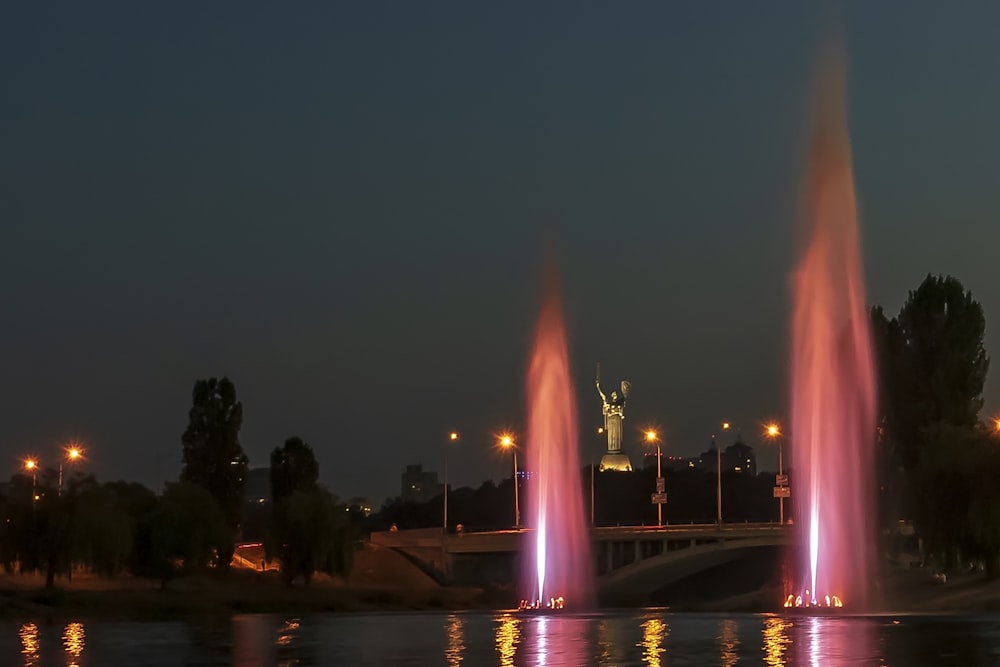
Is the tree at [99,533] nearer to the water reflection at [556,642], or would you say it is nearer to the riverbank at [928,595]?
the water reflection at [556,642]

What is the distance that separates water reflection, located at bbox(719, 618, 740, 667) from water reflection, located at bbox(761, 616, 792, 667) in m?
0.78

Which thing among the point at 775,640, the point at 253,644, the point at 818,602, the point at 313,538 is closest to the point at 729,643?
the point at 775,640

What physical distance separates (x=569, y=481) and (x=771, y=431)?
21.8 meters

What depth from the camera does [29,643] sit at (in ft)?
175

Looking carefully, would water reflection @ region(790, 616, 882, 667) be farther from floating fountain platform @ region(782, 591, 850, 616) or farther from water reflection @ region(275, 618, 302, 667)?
water reflection @ region(275, 618, 302, 667)

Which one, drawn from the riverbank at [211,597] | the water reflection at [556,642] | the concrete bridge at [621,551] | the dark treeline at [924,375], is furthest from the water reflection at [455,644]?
the concrete bridge at [621,551]

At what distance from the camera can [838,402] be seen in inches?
2778

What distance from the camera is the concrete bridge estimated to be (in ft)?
391

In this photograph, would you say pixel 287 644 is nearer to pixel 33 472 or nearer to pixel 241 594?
pixel 33 472

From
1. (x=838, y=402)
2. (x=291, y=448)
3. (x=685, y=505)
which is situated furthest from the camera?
(x=685, y=505)

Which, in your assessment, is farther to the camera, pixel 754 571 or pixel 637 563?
pixel 754 571

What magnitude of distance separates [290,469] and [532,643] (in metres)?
90.7

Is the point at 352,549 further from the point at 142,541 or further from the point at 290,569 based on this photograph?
the point at 142,541

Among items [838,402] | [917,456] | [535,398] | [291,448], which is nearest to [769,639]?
[838,402]
